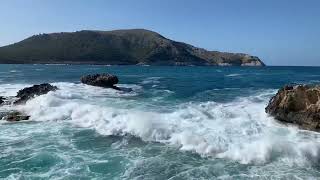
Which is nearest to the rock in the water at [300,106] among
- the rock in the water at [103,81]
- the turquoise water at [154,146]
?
the turquoise water at [154,146]

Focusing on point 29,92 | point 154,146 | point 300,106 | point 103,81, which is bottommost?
point 154,146

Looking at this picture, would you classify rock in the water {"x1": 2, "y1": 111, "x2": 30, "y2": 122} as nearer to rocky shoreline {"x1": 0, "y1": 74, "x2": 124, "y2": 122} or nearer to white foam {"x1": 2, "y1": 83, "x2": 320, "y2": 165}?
rocky shoreline {"x1": 0, "y1": 74, "x2": 124, "y2": 122}

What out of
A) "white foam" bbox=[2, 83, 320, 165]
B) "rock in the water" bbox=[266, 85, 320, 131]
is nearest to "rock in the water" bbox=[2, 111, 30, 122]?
"white foam" bbox=[2, 83, 320, 165]

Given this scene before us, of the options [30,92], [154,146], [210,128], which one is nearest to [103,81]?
[30,92]

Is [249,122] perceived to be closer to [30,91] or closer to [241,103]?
[241,103]

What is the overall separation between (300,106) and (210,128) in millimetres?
6080

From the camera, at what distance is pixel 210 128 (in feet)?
78.5

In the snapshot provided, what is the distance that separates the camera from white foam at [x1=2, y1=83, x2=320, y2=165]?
763 inches

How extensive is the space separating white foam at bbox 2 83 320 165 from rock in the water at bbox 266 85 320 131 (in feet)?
2.44

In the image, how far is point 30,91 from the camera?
3906 cm

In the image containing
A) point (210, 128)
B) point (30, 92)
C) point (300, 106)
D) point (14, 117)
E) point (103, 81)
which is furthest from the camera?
point (103, 81)

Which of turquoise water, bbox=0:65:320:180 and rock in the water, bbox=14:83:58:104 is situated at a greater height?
rock in the water, bbox=14:83:58:104

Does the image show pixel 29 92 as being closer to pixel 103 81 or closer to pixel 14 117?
pixel 14 117

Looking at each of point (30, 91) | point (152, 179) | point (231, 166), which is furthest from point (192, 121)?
point (30, 91)
